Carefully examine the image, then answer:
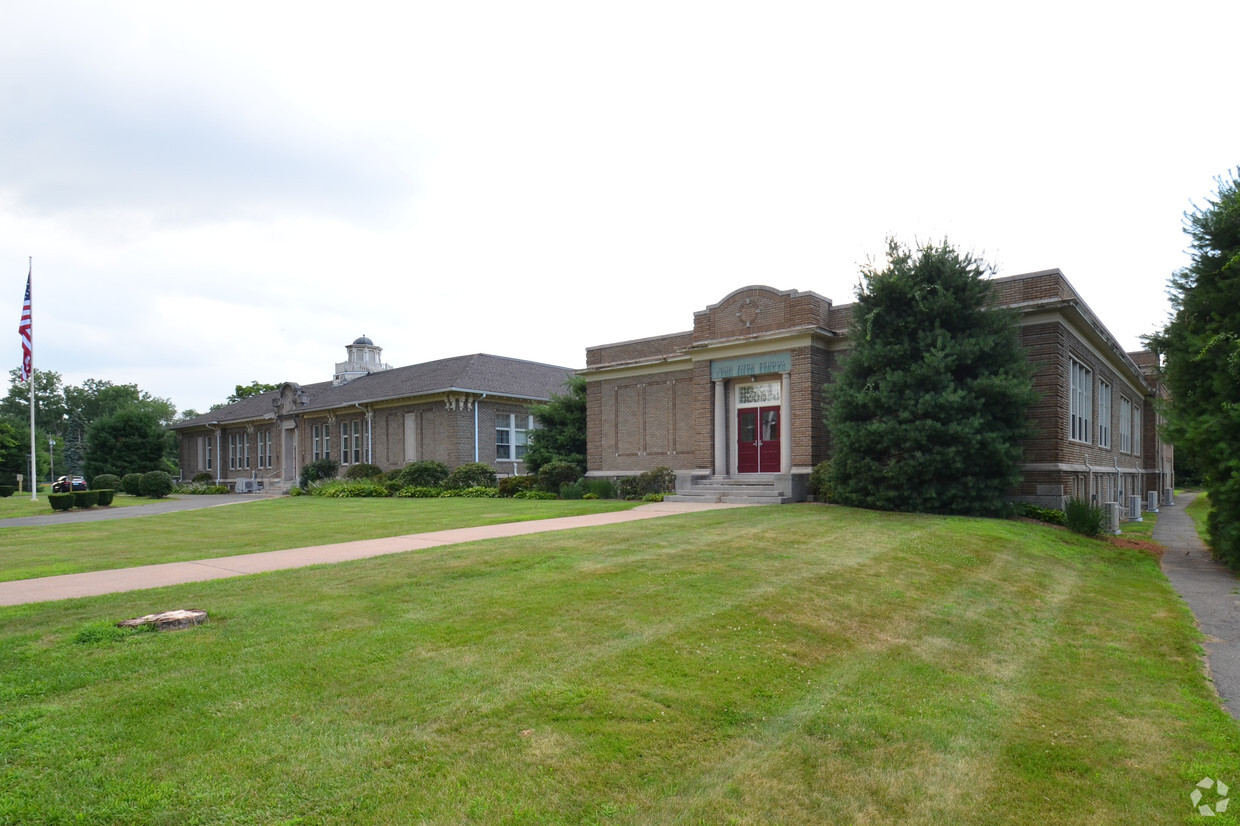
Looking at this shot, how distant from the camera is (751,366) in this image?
22250 mm

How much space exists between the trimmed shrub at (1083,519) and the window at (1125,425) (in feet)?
46.5

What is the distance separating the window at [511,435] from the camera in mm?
34844

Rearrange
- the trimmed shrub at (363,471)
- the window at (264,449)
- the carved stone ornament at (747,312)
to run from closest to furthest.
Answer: the carved stone ornament at (747,312), the trimmed shrub at (363,471), the window at (264,449)

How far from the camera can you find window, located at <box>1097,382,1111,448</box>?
23359 millimetres

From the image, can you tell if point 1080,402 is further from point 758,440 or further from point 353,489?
point 353,489

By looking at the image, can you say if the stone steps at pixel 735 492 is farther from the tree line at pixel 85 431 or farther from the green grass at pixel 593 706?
the tree line at pixel 85 431

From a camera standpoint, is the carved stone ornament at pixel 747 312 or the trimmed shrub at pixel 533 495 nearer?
the carved stone ornament at pixel 747 312

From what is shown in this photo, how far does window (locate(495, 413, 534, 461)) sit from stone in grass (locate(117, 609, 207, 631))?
28.3 metres

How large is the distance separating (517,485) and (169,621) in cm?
2143

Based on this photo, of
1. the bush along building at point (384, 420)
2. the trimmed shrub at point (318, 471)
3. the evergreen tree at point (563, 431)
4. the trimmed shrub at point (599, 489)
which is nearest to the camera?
the trimmed shrub at point (599, 489)

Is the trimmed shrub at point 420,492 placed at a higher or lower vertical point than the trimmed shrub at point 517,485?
lower

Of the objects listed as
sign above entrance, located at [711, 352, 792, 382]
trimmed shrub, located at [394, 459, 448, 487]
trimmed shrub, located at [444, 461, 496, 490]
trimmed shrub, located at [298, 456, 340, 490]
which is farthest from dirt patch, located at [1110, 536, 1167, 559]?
trimmed shrub, located at [298, 456, 340, 490]

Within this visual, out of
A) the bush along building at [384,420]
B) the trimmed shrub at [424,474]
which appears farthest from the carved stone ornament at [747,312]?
the trimmed shrub at [424,474]

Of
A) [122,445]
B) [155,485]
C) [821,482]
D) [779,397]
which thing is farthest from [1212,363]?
[122,445]
